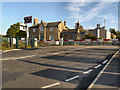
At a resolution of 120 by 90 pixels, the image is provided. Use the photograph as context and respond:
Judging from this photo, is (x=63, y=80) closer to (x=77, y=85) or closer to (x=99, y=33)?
(x=77, y=85)

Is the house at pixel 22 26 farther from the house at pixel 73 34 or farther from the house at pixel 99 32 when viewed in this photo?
the house at pixel 99 32

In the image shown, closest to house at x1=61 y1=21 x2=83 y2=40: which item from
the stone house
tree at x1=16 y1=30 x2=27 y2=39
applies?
the stone house

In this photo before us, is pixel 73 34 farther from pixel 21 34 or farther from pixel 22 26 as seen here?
pixel 21 34

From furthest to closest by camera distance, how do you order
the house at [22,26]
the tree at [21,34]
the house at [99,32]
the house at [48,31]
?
the house at [99,32], the tree at [21,34], the house at [48,31], the house at [22,26]

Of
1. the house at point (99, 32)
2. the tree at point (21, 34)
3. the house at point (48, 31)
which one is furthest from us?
the house at point (99, 32)

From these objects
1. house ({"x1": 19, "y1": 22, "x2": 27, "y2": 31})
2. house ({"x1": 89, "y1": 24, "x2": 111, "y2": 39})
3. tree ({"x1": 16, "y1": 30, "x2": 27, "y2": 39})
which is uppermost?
house ({"x1": 89, "y1": 24, "x2": 111, "y2": 39})

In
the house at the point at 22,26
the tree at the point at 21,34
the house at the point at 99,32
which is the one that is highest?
the house at the point at 99,32

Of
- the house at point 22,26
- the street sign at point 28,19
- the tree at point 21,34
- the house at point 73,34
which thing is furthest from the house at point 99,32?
the house at point 22,26

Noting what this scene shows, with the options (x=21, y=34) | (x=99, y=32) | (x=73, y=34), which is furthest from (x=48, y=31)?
(x=99, y=32)

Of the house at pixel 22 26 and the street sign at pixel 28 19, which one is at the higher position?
the street sign at pixel 28 19

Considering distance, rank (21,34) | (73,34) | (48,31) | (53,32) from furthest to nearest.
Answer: (21,34) < (48,31) < (73,34) < (53,32)

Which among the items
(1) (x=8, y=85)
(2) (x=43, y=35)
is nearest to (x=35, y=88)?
(1) (x=8, y=85)

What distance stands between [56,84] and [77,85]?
2.52 feet

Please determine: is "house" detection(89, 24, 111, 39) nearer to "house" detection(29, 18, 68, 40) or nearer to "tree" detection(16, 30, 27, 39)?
"house" detection(29, 18, 68, 40)
